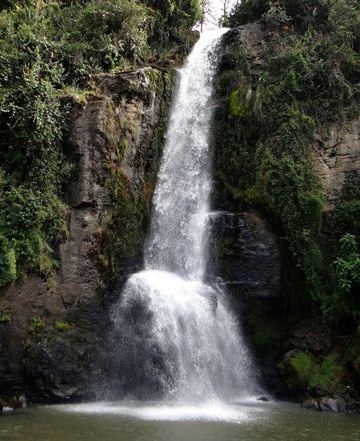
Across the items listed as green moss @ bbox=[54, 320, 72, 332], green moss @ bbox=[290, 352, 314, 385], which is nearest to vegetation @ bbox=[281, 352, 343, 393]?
green moss @ bbox=[290, 352, 314, 385]

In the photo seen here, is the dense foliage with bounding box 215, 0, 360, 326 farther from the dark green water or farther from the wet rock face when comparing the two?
the dark green water

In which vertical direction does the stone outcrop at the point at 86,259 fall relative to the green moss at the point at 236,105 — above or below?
below

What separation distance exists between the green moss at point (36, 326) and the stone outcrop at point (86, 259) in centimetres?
2

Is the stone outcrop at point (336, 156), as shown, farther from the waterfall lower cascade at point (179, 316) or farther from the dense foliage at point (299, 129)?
the waterfall lower cascade at point (179, 316)

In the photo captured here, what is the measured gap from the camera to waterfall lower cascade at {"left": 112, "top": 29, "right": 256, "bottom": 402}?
38.0 ft

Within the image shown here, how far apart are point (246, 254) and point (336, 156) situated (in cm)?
493

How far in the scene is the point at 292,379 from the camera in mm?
12195

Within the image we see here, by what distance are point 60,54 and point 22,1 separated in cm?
465

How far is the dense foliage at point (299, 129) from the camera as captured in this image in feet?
44.9

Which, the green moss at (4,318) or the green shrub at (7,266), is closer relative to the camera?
the green moss at (4,318)

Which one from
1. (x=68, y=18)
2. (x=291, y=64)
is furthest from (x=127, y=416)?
(x=68, y=18)

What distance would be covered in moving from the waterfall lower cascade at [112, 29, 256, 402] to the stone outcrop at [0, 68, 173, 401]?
578 mm

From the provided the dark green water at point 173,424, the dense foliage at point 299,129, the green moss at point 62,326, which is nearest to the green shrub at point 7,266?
the green moss at point 62,326

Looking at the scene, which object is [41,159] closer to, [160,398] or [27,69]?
[27,69]
